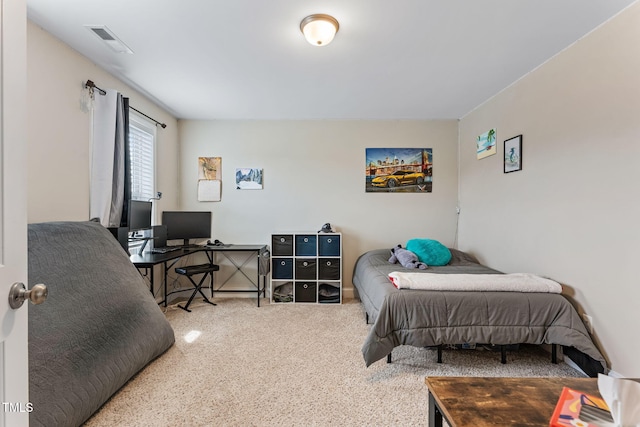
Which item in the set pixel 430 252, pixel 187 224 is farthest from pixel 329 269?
pixel 187 224

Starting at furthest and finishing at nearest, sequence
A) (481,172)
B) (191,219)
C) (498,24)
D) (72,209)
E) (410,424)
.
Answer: (191,219) < (481,172) < (72,209) < (498,24) < (410,424)

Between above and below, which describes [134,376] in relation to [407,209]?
below

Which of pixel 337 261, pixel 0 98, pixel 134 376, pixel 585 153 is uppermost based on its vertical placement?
pixel 585 153

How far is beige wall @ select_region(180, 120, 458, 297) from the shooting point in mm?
3984

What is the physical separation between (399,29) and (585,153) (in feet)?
5.46

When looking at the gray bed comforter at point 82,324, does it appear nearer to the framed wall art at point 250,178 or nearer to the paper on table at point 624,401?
the framed wall art at point 250,178

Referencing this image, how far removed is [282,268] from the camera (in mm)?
3670

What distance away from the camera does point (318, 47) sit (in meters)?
2.23

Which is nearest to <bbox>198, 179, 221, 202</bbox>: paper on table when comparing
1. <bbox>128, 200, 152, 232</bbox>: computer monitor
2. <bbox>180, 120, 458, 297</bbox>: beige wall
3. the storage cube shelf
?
<bbox>180, 120, 458, 297</bbox>: beige wall

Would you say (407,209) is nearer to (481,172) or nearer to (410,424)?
(481,172)

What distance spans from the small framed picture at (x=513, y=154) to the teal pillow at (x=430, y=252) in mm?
1116

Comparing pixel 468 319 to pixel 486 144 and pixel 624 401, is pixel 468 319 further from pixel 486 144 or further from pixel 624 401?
pixel 486 144

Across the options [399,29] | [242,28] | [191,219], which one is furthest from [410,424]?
[191,219]

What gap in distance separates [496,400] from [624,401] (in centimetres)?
36
